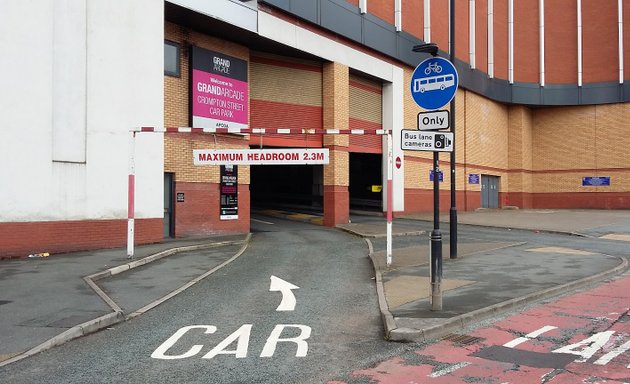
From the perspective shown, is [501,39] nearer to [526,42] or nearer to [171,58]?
[526,42]

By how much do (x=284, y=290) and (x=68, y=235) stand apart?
22.9 ft

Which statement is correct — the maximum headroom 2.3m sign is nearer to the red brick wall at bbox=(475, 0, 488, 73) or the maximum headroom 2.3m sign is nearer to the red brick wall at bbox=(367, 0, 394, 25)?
the red brick wall at bbox=(367, 0, 394, 25)

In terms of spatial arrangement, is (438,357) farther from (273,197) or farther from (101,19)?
(273,197)

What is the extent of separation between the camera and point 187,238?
55.5 feet

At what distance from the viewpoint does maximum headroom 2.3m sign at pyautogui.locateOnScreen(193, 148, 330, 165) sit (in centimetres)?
1223

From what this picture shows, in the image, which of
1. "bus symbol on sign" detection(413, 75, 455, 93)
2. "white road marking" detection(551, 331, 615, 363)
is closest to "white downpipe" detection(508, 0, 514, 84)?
"bus symbol on sign" detection(413, 75, 455, 93)

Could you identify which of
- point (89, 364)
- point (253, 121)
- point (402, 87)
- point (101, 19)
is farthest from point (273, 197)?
point (89, 364)

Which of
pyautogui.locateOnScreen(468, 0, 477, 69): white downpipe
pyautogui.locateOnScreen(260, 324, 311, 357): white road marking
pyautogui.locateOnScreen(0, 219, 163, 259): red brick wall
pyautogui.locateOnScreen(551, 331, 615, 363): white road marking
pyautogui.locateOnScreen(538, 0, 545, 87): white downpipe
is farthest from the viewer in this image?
pyautogui.locateOnScreen(538, 0, 545, 87): white downpipe

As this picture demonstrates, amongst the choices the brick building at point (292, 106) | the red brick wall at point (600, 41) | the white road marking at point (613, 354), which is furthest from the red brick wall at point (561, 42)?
the white road marking at point (613, 354)

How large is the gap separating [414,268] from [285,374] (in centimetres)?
699

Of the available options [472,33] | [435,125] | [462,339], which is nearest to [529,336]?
[462,339]

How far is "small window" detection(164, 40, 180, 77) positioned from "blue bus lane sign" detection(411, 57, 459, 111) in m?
10.7

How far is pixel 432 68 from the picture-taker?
26.3 feet

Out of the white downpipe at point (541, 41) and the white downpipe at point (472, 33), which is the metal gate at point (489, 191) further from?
the white downpipe at point (541, 41)
